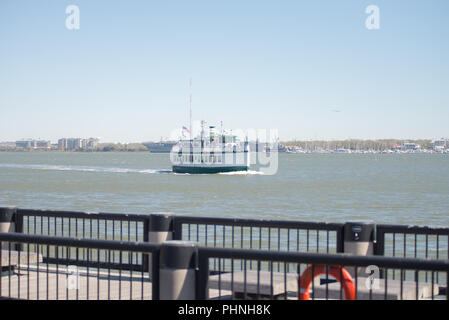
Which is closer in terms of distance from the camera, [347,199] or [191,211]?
[191,211]

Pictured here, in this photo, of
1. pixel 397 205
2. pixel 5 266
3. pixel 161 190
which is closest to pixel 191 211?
pixel 397 205

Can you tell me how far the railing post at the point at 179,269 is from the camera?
613 centimetres

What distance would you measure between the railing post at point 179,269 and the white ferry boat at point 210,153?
9863 centimetres

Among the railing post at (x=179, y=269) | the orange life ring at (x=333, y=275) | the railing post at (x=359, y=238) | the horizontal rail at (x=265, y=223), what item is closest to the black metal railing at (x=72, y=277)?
the railing post at (x=179, y=269)

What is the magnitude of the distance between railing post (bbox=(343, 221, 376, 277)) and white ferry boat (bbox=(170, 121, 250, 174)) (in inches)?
3772

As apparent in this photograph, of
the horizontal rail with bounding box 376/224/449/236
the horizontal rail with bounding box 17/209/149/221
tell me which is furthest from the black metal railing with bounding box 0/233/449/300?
the horizontal rail with bounding box 17/209/149/221

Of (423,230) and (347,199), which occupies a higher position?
(423,230)

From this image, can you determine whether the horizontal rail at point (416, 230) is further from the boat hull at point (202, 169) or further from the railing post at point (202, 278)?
the boat hull at point (202, 169)

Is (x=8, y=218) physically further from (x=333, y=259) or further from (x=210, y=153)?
(x=210, y=153)

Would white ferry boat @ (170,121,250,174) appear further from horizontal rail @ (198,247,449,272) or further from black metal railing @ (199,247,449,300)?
horizontal rail @ (198,247,449,272)
